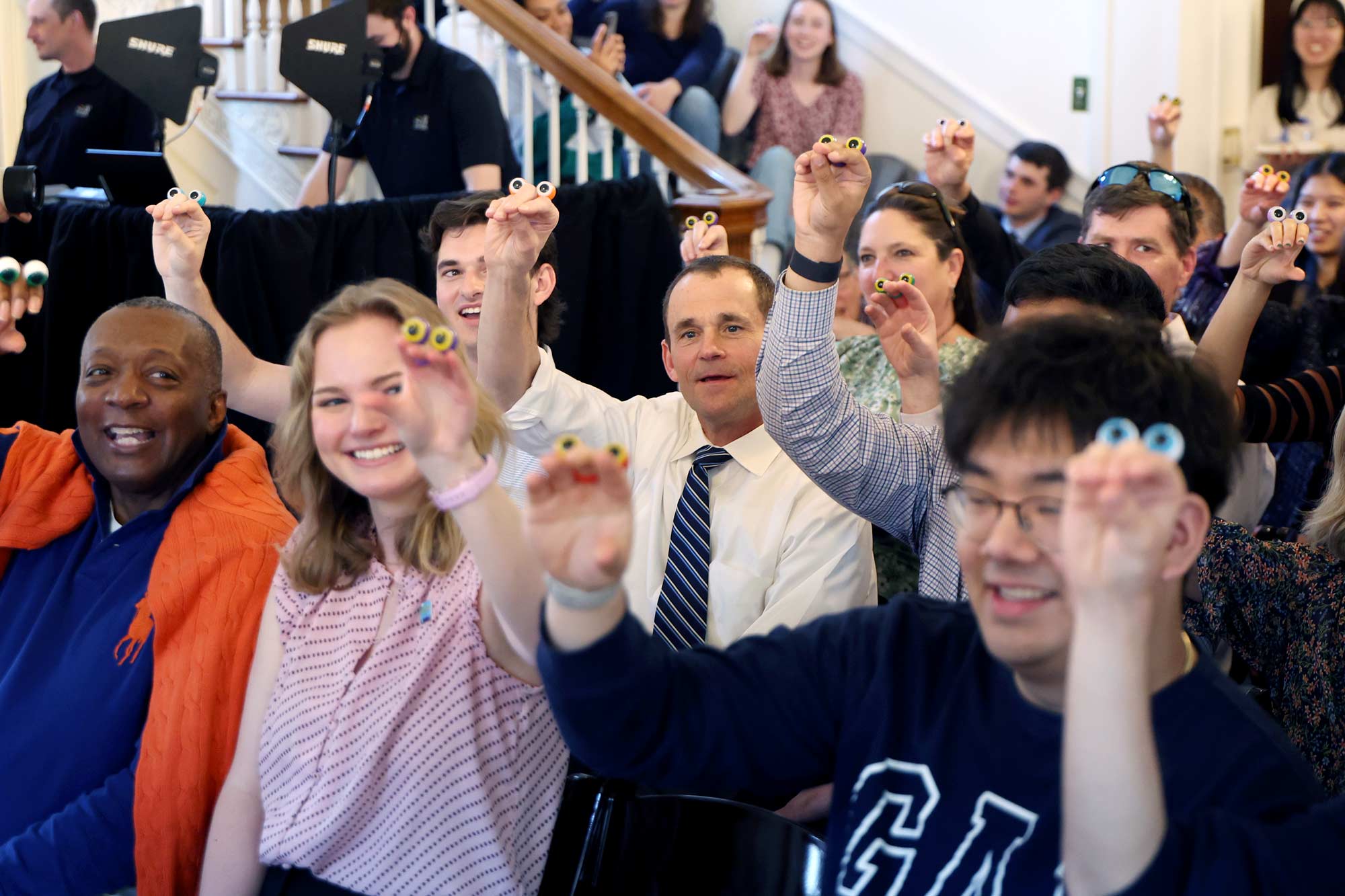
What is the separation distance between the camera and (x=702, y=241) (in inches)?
107

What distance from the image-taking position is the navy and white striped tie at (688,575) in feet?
6.59

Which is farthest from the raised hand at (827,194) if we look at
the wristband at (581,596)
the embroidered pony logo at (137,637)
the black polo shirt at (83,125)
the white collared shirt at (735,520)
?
the black polo shirt at (83,125)

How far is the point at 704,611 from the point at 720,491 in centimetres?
21

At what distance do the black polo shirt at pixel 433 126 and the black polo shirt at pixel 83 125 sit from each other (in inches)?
27.2

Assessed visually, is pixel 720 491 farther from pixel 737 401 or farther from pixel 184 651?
pixel 184 651

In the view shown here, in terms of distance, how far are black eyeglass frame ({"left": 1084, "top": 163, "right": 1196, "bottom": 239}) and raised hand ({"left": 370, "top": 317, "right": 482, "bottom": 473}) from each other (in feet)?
5.74

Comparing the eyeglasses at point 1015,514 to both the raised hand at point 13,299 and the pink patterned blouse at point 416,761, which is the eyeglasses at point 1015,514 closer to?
the pink patterned blouse at point 416,761

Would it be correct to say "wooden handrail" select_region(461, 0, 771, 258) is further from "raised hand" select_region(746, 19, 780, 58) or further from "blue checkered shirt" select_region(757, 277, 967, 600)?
"blue checkered shirt" select_region(757, 277, 967, 600)

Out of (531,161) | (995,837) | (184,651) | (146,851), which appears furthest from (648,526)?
(531,161)

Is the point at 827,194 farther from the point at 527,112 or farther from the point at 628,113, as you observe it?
the point at 527,112

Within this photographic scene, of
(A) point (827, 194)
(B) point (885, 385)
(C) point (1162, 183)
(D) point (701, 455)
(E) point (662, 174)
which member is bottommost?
(D) point (701, 455)

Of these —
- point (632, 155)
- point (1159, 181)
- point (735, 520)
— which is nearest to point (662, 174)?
point (632, 155)

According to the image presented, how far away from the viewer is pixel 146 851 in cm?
169

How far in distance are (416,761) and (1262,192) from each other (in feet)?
6.66
